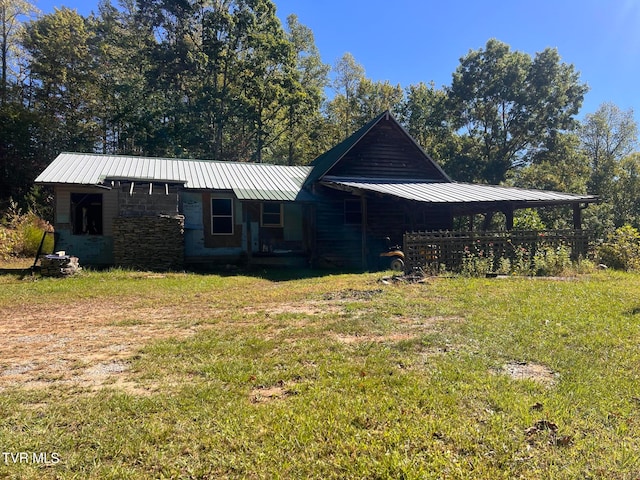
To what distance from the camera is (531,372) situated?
3893 mm

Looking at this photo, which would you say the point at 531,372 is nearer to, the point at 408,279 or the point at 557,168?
the point at 408,279

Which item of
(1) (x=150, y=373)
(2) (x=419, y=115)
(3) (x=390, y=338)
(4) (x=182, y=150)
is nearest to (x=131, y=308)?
(1) (x=150, y=373)

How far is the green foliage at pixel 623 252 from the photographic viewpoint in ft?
38.2

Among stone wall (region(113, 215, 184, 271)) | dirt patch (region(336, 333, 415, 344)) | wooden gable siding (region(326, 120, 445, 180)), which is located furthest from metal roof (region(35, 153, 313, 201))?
dirt patch (region(336, 333, 415, 344))

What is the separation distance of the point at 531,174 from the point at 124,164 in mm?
31703

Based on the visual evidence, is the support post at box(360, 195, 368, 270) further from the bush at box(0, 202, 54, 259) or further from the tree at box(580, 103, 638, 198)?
the tree at box(580, 103, 638, 198)

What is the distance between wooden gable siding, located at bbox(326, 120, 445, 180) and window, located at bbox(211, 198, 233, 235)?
464 cm

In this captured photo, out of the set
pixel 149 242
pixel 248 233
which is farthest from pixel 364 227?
pixel 149 242

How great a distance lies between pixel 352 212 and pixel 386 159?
3.21m

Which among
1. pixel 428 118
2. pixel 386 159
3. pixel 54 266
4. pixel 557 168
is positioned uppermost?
pixel 428 118

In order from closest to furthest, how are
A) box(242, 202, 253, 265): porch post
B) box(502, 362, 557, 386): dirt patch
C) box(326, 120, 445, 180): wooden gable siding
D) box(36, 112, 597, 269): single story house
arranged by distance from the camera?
box(502, 362, 557, 386): dirt patch < box(36, 112, 597, 269): single story house < box(242, 202, 253, 265): porch post < box(326, 120, 445, 180): wooden gable siding

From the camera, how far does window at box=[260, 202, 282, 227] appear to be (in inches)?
644

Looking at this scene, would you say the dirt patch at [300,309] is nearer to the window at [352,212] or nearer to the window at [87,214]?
the window at [352,212]

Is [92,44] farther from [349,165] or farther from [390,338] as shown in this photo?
[390,338]
